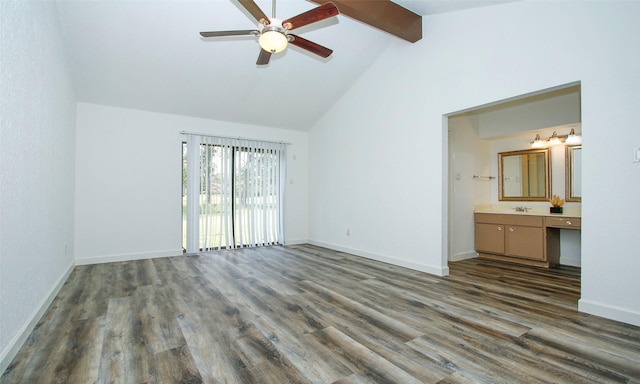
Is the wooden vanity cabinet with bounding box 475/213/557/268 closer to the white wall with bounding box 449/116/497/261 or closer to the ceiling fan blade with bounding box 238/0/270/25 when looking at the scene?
the white wall with bounding box 449/116/497/261

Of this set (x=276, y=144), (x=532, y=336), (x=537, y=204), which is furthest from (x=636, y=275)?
(x=276, y=144)

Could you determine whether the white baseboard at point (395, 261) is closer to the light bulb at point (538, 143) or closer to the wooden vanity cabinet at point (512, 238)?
the wooden vanity cabinet at point (512, 238)

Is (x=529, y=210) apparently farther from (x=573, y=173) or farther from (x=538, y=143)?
(x=538, y=143)

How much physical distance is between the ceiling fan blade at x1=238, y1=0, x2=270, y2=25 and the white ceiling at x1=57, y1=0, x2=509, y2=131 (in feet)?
2.71

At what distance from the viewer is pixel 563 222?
4.19 m

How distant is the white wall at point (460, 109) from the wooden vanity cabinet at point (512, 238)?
157 centimetres

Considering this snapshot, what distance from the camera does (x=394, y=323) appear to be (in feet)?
7.93

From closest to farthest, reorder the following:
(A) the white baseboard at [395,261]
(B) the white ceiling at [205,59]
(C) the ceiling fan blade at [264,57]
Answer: (C) the ceiling fan blade at [264,57] < (B) the white ceiling at [205,59] < (A) the white baseboard at [395,261]

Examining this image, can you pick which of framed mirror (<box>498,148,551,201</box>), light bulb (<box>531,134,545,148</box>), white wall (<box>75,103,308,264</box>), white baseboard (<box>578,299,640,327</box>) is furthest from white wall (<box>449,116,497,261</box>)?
white wall (<box>75,103,308,264</box>)

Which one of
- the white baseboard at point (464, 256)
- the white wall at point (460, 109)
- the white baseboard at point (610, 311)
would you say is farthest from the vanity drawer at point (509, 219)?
the white baseboard at point (610, 311)

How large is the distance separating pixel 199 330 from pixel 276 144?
14.8 feet

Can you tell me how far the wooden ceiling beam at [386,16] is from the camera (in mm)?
3285

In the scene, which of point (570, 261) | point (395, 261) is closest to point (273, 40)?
point (395, 261)

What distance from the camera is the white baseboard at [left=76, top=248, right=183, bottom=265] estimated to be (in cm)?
450
